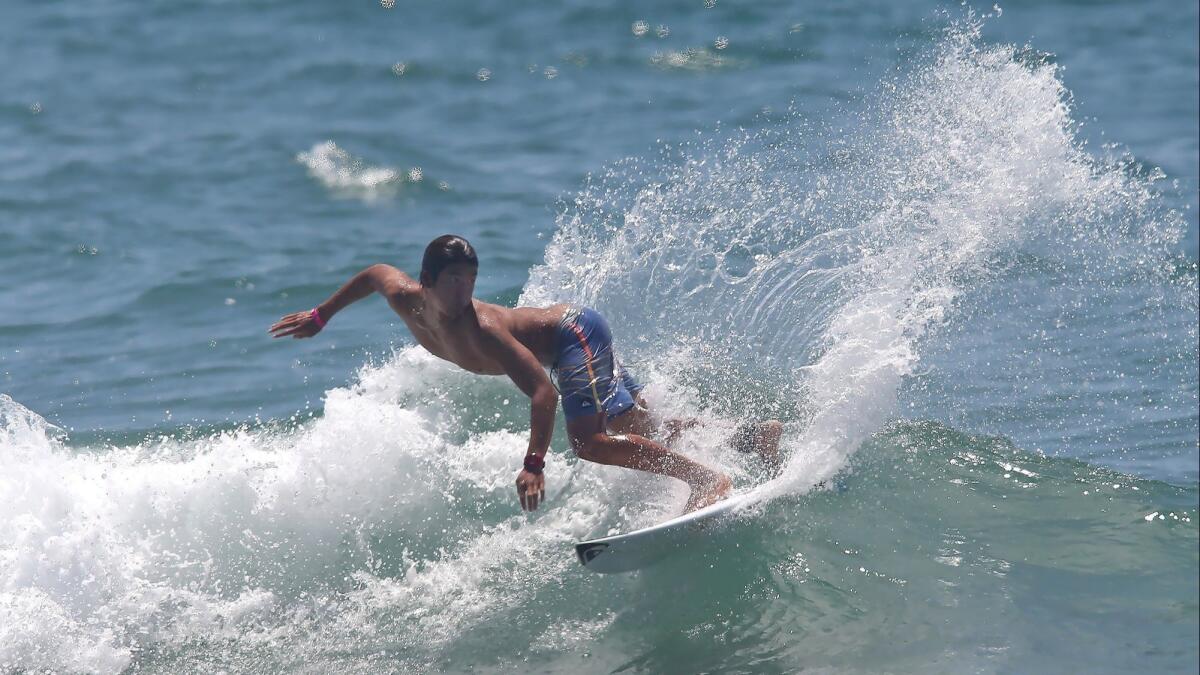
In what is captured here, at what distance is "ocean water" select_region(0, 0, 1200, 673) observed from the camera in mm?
6797

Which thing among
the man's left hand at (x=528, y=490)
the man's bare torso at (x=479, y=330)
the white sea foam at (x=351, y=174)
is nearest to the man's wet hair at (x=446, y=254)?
the man's bare torso at (x=479, y=330)

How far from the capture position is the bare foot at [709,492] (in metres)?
7.24

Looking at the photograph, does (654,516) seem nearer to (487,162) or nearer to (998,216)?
(998,216)

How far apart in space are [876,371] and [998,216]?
2.80 meters

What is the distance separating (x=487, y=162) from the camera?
51.1 feet

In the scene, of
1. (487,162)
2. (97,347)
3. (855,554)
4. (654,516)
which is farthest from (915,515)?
(487,162)

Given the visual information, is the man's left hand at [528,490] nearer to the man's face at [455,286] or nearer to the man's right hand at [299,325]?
the man's face at [455,286]

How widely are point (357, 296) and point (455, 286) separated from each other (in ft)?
4.09

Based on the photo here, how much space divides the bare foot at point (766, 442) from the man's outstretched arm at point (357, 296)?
220 cm

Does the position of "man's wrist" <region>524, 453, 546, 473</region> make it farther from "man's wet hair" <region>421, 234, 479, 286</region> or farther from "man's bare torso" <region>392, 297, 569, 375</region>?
"man's wet hair" <region>421, 234, 479, 286</region>

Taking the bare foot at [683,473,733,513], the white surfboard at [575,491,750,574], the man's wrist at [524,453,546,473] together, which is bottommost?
the white surfboard at [575,491,750,574]

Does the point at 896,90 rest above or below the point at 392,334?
above

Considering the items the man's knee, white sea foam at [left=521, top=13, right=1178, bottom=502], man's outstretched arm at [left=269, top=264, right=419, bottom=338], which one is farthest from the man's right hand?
white sea foam at [left=521, top=13, right=1178, bottom=502]

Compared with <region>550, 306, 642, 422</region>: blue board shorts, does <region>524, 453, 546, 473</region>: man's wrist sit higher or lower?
lower
